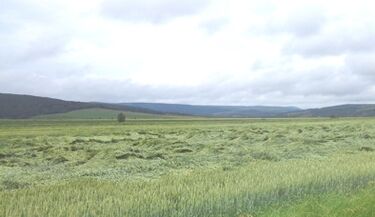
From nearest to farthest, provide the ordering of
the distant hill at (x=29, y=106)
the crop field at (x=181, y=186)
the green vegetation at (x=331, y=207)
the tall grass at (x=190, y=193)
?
the green vegetation at (x=331, y=207) → the tall grass at (x=190, y=193) → the crop field at (x=181, y=186) → the distant hill at (x=29, y=106)

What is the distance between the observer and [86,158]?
62.7 feet

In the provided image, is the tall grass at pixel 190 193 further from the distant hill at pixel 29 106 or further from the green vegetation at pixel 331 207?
the distant hill at pixel 29 106

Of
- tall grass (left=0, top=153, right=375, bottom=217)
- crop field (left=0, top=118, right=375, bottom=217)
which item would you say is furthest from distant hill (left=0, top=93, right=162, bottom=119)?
tall grass (left=0, top=153, right=375, bottom=217)

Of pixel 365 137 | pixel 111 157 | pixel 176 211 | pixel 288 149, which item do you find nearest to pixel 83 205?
pixel 176 211

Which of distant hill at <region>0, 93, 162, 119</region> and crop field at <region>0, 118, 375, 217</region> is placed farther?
distant hill at <region>0, 93, 162, 119</region>

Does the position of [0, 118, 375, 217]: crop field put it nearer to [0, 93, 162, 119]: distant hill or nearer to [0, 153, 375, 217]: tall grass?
[0, 153, 375, 217]: tall grass

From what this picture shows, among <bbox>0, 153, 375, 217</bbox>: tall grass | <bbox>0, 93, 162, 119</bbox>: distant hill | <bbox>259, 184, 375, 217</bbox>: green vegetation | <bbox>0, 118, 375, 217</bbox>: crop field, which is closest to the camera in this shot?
<bbox>259, 184, 375, 217</bbox>: green vegetation

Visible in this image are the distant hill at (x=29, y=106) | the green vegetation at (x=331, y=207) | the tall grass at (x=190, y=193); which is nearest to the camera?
the green vegetation at (x=331, y=207)

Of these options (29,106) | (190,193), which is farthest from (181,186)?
(29,106)

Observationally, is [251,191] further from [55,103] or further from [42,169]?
[55,103]

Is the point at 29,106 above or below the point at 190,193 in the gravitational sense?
above

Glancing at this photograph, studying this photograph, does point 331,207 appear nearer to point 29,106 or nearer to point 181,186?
point 181,186

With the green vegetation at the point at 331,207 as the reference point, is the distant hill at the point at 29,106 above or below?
above

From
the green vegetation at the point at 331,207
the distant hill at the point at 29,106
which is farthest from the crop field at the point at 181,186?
the distant hill at the point at 29,106
